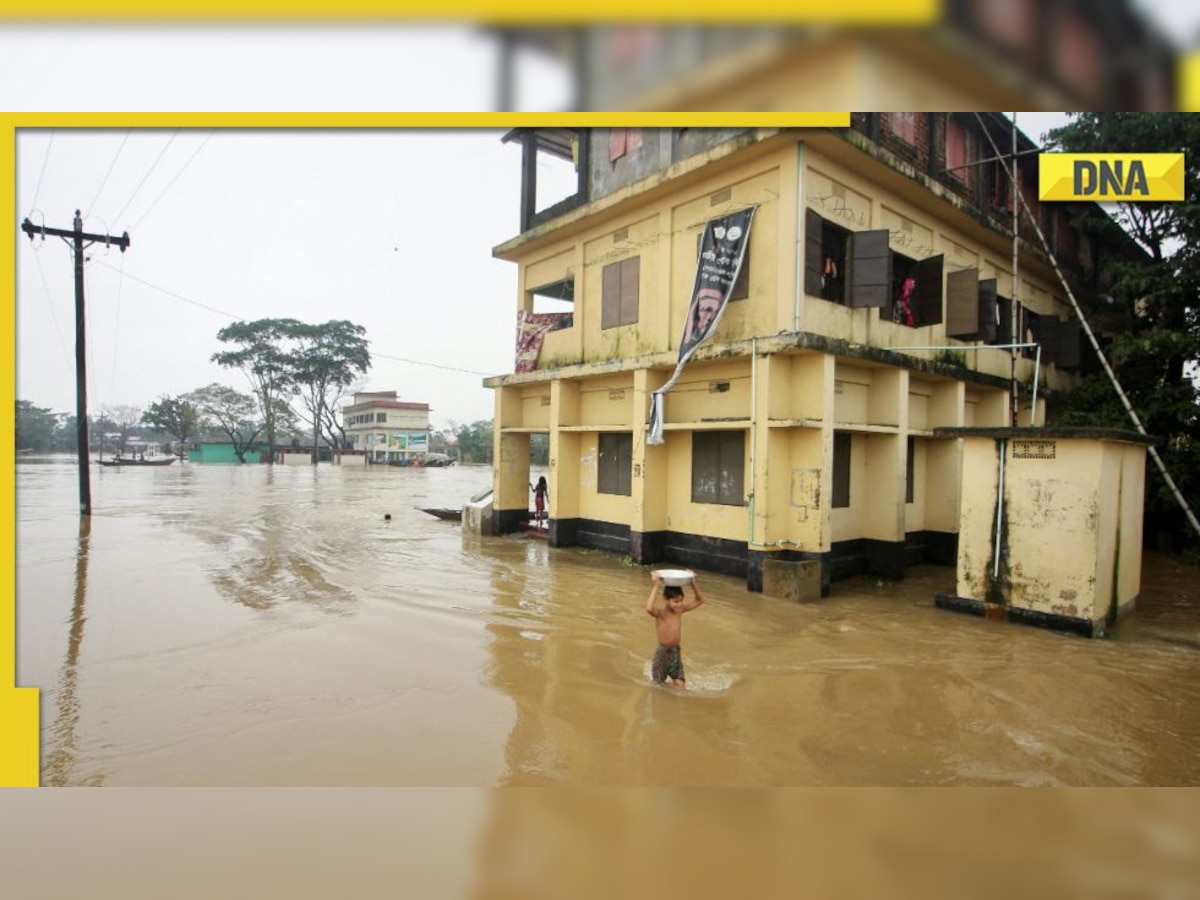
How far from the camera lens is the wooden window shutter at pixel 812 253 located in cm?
980

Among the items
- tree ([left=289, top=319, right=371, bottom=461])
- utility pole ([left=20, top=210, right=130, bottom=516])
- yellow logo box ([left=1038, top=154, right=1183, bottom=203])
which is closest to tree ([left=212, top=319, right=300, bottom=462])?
tree ([left=289, top=319, right=371, bottom=461])

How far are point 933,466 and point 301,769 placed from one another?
40.6 feet

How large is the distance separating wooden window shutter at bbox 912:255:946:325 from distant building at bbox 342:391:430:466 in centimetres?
5398

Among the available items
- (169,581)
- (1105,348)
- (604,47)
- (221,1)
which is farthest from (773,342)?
(1105,348)

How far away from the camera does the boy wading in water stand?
555 cm

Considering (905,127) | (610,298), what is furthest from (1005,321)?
(610,298)

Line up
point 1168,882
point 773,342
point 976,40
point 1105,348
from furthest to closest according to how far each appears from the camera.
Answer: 1. point 1105,348
2. point 773,342
3. point 1168,882
4. point 976,40

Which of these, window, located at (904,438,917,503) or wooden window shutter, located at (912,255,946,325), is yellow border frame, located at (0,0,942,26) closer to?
wooden window shutter, located at (912,255,946,325)

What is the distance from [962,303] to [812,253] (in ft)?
12.5

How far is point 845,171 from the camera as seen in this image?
10383 mm

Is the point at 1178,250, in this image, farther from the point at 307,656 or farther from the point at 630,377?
the point at 307,656

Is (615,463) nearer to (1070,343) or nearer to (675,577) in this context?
(675,577)

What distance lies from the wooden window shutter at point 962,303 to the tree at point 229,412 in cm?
5616

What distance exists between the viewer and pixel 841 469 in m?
11.1
